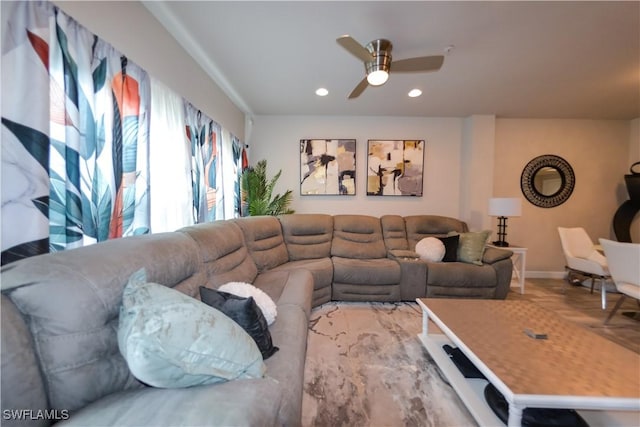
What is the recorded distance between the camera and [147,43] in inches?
68.4

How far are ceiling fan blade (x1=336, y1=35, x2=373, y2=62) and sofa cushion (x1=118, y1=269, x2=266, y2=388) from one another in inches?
69.2

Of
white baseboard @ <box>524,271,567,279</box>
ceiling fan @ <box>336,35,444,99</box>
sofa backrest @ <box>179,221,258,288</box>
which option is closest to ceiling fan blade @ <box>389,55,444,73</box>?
ceiling fan @ <box>336,35,444,99</box>

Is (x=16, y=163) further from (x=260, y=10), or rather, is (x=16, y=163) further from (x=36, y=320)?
(x=260, y=10)

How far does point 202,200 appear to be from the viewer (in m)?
2.48

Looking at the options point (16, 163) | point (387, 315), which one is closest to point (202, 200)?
point (16, 163)

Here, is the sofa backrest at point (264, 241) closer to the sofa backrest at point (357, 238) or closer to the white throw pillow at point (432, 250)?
the sofa backrest at point (357, 238)

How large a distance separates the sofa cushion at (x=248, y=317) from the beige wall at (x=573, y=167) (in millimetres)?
4430

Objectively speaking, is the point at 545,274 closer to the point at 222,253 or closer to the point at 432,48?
the point at 432,48

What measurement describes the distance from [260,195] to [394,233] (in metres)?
2.04

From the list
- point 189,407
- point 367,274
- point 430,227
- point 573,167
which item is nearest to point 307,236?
point 367,274

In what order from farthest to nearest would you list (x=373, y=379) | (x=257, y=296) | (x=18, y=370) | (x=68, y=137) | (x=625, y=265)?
(x=625, y=265)
(x=373, y=379)
(x=257, y=296)
(x=68, y=137)
(x=18, y=370)

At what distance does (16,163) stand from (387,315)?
278cm

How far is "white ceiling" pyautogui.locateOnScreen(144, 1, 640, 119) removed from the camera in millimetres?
1703

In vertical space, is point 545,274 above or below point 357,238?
below
